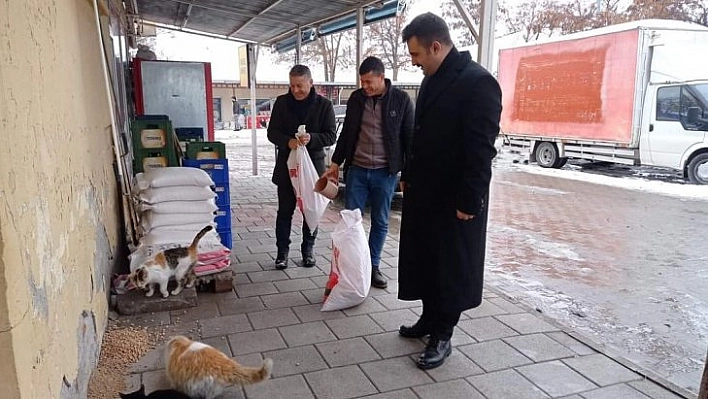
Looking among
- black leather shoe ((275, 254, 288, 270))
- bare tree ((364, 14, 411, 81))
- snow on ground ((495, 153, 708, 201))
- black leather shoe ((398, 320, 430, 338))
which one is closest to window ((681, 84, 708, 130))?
snow on ground ((495, 153, 708, 201))

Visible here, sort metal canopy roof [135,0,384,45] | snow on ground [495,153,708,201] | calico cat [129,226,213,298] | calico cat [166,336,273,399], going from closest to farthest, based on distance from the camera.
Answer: calico cat [166,336,273,399], calico cat [129,226,213,298], metal canopy roof [135,0,384,45], snow on ground [495,153,708,201]

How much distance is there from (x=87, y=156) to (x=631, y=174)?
493 inches

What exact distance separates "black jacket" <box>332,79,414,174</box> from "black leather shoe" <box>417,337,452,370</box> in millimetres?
1379

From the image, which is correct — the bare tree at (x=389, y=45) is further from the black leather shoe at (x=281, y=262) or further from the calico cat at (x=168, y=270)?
the calico cat at (x=168, y=270)

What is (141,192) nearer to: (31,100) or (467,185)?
(31,100)

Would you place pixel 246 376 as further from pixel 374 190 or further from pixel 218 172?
pixel 218 172

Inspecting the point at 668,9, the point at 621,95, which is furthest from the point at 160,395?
the point at 668,9

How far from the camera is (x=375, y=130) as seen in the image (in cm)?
377

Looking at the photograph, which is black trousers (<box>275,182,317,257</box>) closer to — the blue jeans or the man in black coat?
the blue jeans

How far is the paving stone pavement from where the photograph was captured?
Answer: 263cm

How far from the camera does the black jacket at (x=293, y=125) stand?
4234mm

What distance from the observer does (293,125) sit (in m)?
4.25

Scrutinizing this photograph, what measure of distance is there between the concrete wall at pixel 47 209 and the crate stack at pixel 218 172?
1333mm

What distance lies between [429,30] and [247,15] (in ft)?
18.7
